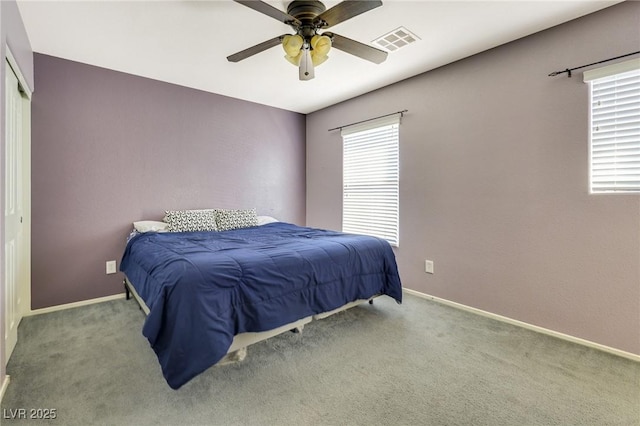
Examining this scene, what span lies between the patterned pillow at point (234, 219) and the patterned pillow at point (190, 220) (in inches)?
2.9

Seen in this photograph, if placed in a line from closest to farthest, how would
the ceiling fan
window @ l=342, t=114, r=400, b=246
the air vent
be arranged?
the ceiling fan
the air vent
window @ l=342, t=114, r=400, b=246

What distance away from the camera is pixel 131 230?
3289 mm

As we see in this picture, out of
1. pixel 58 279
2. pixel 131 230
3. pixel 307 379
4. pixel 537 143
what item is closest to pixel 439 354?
pixel 307 379

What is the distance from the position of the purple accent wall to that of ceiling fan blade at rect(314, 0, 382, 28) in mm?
2366

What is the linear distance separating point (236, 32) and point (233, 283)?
77.4 inches

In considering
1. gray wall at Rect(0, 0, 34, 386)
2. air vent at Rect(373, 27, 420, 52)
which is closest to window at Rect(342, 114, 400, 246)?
air vent at Rect(373, 27, 420, 52)

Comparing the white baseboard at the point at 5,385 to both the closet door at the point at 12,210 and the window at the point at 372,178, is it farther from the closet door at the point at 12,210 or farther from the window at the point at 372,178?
the window at the point at 372,178

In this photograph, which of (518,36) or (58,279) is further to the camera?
(58,279)

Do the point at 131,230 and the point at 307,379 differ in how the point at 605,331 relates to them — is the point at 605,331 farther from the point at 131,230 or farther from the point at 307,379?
the point at 131,230

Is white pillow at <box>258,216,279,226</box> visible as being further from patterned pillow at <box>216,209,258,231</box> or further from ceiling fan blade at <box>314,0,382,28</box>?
ceiling fan blade at <box>314,0,382,28</box>

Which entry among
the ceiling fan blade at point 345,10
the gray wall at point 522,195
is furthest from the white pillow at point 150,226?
the gray wall at point 522,195

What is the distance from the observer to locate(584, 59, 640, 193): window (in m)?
2.01

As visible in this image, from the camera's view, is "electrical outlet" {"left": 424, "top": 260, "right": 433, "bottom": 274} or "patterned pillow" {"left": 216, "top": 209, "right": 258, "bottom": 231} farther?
"patterned pillow" {"left": 216, "top": 209, "right": 258, "bottom": 231}

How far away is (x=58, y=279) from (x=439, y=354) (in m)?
3.45
